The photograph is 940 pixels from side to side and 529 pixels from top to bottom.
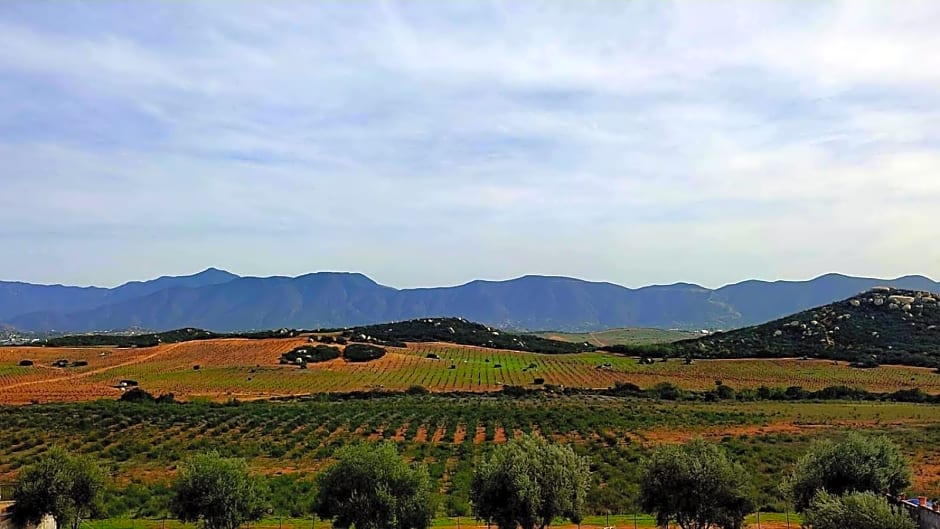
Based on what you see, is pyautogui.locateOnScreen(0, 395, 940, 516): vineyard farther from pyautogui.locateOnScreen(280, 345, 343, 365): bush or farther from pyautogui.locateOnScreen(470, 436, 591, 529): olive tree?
pyautogui.locateOnScreen(280, 345, 343, 365): bush

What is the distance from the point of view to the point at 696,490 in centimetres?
2562

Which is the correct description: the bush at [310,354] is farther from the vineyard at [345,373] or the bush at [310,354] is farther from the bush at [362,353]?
the bush at [362,353]

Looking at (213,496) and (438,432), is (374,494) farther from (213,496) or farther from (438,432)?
(438,432)

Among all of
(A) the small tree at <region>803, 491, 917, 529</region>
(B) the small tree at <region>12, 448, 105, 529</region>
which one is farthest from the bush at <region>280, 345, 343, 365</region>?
(A) the small tree at <region>803, 491, 917, 529</region>

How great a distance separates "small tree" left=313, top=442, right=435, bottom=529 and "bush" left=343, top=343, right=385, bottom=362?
91.9m

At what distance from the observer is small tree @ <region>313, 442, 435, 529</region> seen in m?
25.0

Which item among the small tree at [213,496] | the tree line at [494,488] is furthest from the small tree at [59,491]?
the small tree at [213,496]

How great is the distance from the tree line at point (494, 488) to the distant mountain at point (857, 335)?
87.1 m

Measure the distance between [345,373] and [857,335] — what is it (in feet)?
286

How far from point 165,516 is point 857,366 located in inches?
3854

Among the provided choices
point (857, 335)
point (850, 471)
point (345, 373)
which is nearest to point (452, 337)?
point (345, 373)

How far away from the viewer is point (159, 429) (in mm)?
56562

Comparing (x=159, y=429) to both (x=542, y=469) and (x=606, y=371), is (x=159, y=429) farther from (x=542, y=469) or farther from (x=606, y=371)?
(x=606, y=371)

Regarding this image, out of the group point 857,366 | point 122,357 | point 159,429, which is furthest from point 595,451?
point 122,357
